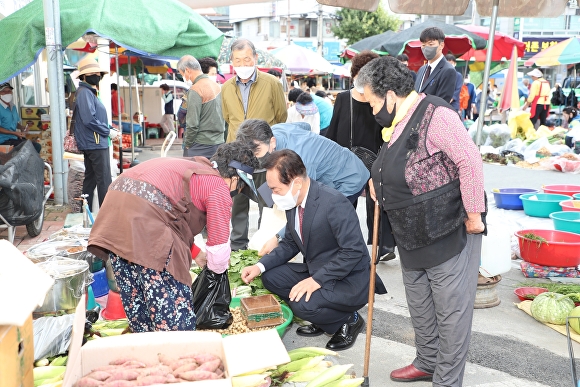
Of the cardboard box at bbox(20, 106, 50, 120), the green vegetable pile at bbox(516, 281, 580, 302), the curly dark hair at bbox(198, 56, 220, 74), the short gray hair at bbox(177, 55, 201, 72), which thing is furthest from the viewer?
the cardboard box at bbox(20, 106, 50, 120)

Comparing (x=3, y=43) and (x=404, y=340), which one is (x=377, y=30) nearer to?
(x=3, y=43)

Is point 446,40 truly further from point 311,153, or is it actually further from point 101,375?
point 101,375

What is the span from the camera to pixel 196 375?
2070mm

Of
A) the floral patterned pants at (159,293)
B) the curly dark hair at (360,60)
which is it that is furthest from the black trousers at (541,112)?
the floral patterned pants at (159,293)

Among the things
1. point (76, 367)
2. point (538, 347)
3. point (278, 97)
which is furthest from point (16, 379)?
point (278, 97)

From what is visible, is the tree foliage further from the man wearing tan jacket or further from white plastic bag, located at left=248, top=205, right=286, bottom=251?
white plastic bag, located at left=248, top=205, right=286, bottom=251

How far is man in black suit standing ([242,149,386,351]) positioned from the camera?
12.1 feet

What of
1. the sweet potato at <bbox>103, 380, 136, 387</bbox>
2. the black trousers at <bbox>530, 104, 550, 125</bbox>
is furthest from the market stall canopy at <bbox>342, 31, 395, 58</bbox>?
the sweet potato at <bbox>103, 380, 136, 387</bbox>

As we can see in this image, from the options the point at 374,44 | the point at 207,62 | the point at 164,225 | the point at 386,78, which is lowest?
the point at 164,225

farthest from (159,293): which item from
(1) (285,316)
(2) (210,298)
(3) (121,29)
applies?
(3) (121,29)

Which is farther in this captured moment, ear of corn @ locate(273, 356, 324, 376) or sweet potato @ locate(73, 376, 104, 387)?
ear of corn @ locate(273, 356, 324, 376)

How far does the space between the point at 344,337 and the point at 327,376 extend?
1359 mm

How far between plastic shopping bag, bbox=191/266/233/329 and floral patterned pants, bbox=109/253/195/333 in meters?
0.34

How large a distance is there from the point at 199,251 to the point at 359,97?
199 cm
